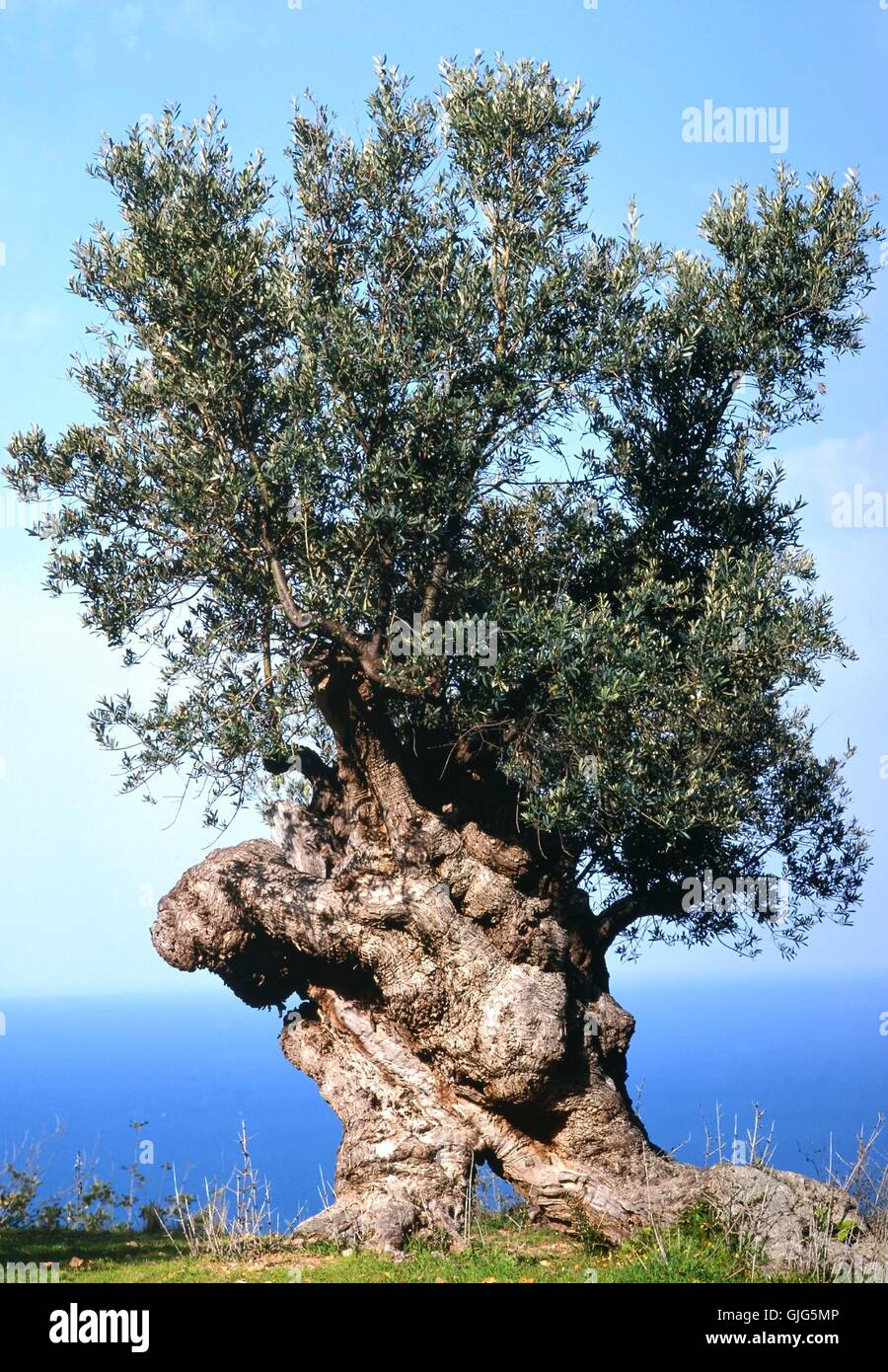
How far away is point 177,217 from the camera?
53.0 ft

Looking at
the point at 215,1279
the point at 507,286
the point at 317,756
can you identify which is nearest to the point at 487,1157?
the point at 215,1279

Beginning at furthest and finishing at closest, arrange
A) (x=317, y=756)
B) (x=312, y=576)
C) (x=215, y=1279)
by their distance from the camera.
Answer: (x=317, y=756), (x=312, y=576), (x=215, y=1279)

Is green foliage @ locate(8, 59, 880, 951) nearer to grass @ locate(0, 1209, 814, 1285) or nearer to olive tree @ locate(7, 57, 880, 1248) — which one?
olive tree @ locate(7, 57, 880, 1248)

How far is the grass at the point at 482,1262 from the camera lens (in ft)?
47.0

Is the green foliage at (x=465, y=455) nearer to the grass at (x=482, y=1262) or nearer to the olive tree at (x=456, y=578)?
the olive tree at (x=456, y=578)

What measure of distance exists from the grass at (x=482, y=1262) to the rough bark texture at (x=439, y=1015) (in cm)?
44

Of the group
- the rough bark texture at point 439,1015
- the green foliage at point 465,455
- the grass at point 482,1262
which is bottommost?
the grass at point 482,1262

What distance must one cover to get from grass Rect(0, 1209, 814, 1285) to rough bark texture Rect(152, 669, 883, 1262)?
44 centimetres

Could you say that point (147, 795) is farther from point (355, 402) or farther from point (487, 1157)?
point (487, 1157)

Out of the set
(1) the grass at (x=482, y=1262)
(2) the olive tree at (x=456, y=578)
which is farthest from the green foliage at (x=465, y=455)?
(1) the grass at (x=482, y=1262)

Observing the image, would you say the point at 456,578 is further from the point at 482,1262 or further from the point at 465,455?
the point at 482,1262

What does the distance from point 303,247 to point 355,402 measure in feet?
10.1

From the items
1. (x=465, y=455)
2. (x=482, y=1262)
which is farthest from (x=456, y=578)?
(x=482, y=1262)

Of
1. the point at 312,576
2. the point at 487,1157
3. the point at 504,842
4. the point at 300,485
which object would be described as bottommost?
the point at 487,1157
